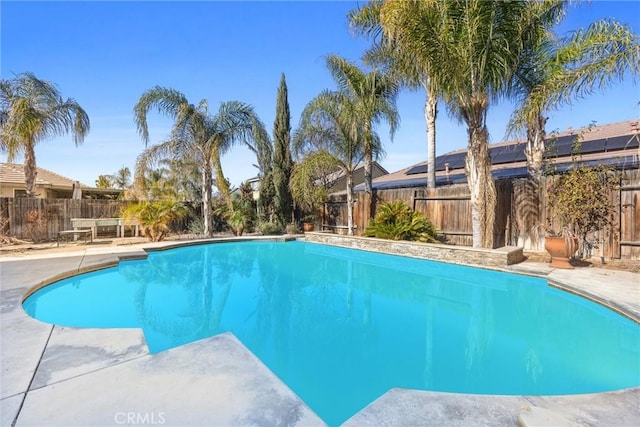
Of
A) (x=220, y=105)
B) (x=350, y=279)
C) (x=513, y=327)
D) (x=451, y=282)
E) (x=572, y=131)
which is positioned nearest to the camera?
(x=513, y=327)

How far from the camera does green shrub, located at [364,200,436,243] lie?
33.4 ft

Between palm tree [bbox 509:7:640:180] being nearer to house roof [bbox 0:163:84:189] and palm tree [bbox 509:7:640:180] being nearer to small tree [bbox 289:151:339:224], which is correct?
small tree [bbox 289:151:339:224]

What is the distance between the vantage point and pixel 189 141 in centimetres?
1223

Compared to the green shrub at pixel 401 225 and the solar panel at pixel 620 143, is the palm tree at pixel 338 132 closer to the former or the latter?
the green shrub at pixel 401 225

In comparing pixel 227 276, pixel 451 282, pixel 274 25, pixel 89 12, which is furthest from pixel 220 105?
pixel 451 282

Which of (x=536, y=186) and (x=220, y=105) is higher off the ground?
(x=220, y=105)

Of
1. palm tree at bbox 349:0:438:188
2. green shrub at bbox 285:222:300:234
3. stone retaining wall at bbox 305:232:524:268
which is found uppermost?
palm tree at bbox 349:0:438:188

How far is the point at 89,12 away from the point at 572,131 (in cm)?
1917

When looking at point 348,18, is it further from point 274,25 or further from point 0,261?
point 0,261

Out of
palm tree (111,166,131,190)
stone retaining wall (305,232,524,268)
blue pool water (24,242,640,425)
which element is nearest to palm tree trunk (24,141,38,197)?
blue pool water (24,242,640,425)

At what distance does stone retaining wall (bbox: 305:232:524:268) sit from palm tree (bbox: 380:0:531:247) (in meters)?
3.93

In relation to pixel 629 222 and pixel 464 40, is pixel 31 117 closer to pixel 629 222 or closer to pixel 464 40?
pixel 464 40

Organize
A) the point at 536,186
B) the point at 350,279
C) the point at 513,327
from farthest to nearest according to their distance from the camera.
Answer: the point at 536,186 → the point at 350,279 → the point at 513,327

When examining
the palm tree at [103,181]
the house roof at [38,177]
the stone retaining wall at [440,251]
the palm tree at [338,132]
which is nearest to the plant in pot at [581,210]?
the stone retaining wall at [440,251]
